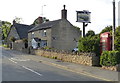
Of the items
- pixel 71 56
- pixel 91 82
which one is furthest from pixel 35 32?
pixel 91 82

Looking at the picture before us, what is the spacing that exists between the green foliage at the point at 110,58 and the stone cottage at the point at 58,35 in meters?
27.8

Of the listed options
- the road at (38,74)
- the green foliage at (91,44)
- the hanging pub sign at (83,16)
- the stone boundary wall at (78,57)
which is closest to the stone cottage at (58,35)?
the stone boundary wall at (78,57)

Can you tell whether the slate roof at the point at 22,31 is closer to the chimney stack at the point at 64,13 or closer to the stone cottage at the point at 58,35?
the stone cottage at the point at 58,35

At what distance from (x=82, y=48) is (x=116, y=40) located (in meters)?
4.17

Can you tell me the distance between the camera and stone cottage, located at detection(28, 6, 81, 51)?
4641 cm

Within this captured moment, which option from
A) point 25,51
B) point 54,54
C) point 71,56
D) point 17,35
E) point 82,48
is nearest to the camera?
point 82,48

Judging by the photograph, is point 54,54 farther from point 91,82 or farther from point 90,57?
point 91,82

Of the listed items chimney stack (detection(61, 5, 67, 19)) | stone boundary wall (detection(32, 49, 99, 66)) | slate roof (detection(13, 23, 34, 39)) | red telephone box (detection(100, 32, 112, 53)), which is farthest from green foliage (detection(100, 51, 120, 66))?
slate roof (detection(13, 23, 34, 39))

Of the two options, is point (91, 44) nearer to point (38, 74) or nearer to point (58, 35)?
point (38, 74)

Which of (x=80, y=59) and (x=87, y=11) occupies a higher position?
(x=87, y=11)

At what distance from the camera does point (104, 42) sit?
20.4 m

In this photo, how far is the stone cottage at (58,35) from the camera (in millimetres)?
46406

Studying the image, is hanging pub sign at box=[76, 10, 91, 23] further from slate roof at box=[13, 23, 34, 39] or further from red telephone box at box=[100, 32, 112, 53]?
slate roof at box=[13, 23, 34, 39]

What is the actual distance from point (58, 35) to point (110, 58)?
96.9 ft
